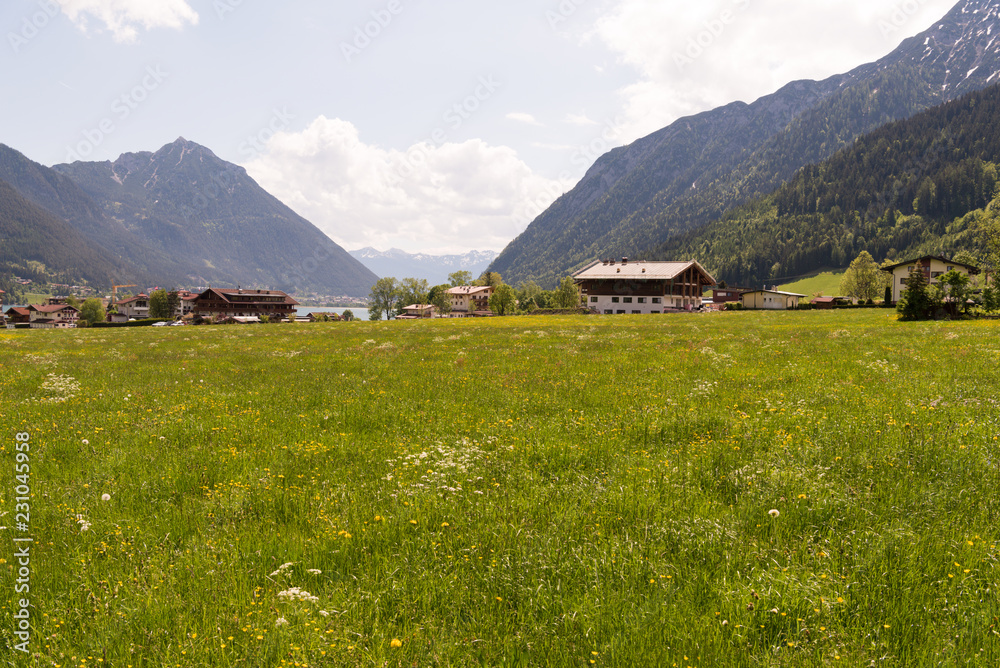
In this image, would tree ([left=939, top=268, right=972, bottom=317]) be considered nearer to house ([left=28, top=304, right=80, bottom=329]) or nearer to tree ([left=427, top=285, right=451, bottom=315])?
tree ([left=427, top=285, right=451, bottom=315])

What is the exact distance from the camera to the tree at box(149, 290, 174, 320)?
6181 inches

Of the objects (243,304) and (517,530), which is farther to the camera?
(243,304)

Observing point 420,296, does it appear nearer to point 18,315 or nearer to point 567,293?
point 567,293

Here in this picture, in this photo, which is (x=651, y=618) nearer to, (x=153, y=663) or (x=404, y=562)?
(x=404, y=562)

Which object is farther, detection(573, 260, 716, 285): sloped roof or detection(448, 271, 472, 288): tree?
detection(448, 271, 472, 288): tree

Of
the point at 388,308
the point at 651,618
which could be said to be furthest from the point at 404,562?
the point at 388,308

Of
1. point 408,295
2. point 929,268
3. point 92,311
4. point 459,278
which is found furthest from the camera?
point 459,278

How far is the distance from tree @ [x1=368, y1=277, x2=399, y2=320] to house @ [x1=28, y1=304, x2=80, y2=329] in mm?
112993

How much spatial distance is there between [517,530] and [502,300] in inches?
4495

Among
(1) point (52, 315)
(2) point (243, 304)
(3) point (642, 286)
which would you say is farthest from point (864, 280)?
(1) point (52, 315)

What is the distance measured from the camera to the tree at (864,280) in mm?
119312

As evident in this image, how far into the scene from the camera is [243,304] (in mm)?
167250

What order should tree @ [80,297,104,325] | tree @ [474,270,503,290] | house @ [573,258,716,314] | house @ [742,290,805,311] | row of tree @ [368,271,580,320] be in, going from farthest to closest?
row of tree @ [368,271,580,320] → tree @ [80,297,104,325] → tree @ [474,270,503,290] → house @ [742,290,805,311] → house @ [573,258,716,314]

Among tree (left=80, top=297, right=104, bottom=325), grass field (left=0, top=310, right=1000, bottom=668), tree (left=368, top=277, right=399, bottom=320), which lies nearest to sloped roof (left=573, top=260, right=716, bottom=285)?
grass field (left=0, top=310, right=1000, bottom=668)
